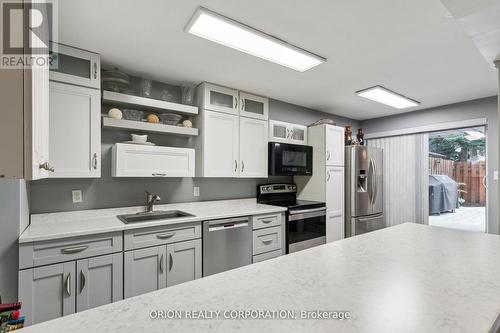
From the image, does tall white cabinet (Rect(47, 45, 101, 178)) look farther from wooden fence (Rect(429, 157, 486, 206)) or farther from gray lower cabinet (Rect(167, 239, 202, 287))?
wooden fence (Rect(429, 157, 486, 206))

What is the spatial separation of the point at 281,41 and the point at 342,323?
1.91 meters

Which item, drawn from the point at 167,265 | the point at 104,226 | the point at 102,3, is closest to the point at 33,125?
the point at 102,3

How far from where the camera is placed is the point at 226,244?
240cm

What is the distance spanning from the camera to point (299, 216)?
3010 millimetres

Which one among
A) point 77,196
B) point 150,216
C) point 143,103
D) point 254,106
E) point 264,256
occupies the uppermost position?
point 254,106

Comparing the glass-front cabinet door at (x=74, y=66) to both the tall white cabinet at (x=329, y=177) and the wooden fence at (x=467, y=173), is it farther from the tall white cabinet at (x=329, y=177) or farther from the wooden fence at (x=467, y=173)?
the wooden fence at (x=467, y=173)

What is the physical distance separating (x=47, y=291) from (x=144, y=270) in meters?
0.60

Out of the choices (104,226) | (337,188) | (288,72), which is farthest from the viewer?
(337,188)

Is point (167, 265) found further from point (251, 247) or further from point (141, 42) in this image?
point (141, 42)

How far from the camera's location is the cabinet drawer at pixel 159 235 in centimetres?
191

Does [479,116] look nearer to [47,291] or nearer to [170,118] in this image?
[170,118]

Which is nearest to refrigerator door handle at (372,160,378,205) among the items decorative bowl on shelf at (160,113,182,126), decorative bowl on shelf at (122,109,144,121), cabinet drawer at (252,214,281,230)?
cabinet drawer at (252,214,281,230)

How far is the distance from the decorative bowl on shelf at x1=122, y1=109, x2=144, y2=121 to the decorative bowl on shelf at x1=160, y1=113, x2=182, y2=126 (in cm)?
22

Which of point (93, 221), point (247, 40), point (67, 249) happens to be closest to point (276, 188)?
point (247, 40)
